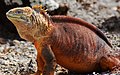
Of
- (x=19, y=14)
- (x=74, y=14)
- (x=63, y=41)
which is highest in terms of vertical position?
(x=19, y=14)

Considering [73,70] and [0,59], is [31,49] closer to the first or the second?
[0,59]

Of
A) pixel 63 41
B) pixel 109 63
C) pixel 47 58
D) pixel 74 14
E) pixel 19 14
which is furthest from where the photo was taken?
pixel 74 14

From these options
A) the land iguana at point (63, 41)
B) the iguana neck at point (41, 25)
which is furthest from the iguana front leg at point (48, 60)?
the iguana neck at point (41, 25)

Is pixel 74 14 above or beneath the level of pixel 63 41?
beneath

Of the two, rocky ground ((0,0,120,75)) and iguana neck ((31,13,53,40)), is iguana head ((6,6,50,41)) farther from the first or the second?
rocky ground ((0,0,120,75))

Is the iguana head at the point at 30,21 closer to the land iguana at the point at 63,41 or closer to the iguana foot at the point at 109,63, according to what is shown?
the land iguana at the point at 63,41

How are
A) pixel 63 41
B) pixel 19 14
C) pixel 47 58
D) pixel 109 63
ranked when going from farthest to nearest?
pixel 109 63, pixel 63 41, pixel 47 58, pixel 19 14

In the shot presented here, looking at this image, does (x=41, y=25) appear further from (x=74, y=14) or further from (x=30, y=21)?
(x=74, y=14)

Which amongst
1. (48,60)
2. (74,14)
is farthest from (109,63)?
(74,14)
